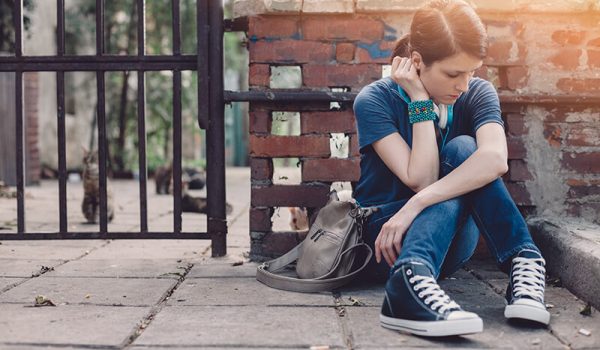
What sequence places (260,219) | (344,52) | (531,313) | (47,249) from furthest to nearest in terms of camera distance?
(47,249) < (260,219) < (344,52) < (531,313)

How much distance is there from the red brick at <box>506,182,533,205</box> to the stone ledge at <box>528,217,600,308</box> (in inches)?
3.6

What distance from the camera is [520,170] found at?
10.7 feet

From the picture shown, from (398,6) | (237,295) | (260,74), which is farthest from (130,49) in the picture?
(237,295)

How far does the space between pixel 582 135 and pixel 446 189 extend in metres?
1.22

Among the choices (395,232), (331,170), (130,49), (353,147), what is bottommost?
(395,232)

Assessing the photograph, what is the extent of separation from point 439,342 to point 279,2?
5.90 feet

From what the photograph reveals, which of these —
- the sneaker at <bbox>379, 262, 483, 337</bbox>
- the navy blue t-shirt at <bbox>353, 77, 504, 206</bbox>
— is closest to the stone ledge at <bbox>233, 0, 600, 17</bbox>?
the navy blue t-shirt at <bbox>353, 77, 504, 206</bbox>

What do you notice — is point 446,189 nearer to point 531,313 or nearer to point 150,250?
point 531,313

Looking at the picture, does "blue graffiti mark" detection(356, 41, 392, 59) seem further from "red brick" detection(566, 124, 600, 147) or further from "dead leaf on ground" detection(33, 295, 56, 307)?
"dead leaf on ground" detection(33, 295, 56, 307)

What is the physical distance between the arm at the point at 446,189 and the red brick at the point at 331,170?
0.87 meters

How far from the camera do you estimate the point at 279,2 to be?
3.15 meters

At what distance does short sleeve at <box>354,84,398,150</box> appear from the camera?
2.57 meters

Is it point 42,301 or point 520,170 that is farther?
point 520,170

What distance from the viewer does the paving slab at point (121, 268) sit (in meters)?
3.00
